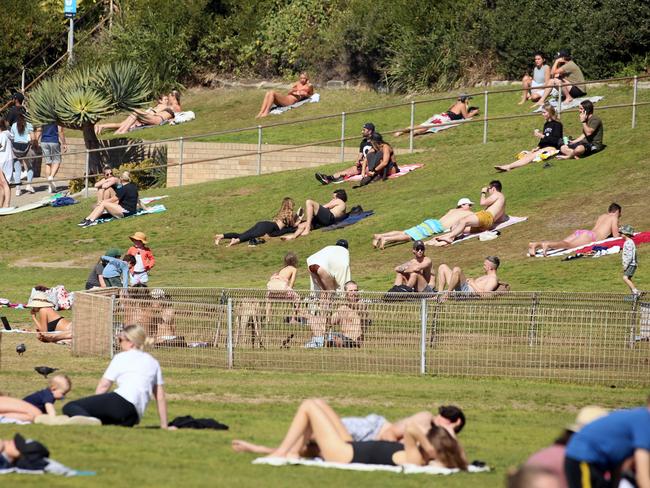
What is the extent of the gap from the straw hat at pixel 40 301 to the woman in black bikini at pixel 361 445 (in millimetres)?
9115

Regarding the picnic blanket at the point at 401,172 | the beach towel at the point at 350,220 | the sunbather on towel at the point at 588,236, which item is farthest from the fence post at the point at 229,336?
the picnic blanket at the point at 401,172

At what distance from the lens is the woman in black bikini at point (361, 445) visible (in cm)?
1062

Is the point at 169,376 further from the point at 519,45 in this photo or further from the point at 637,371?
the point at 519,45

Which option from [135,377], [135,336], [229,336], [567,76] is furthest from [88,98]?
[135,377]

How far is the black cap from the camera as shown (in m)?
10.0

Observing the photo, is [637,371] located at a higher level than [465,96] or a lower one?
lower

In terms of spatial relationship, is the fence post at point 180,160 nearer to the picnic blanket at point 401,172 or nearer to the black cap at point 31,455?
the picnic blanket at point 401,172

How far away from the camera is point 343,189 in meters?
28.6

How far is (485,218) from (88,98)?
1391 cm

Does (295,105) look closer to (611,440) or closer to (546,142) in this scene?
(546,142)

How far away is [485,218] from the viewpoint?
2430cm

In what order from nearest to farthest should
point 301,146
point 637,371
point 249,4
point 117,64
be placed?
point 637,371 → point 301,146 → point 117,64 → point 249,4

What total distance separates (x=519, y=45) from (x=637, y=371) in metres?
22.3

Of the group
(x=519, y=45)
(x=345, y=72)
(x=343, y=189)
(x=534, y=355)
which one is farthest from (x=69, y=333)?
(x=345, y=72)
